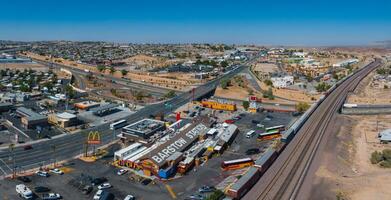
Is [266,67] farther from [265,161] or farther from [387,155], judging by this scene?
[265,161]

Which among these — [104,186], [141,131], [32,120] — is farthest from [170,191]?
[32,120]

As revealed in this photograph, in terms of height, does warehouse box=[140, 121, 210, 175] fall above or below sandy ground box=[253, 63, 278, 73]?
below

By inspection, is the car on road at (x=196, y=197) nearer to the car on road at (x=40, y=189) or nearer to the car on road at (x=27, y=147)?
the car on road at (x=40, y=189)

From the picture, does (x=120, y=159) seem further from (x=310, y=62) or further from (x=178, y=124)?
(x=310, y=62)

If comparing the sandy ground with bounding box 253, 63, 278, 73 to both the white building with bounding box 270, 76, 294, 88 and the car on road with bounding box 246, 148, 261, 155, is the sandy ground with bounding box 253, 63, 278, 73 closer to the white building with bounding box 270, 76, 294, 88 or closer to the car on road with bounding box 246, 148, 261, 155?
the white building with bounding box 270, 76, 294, 88

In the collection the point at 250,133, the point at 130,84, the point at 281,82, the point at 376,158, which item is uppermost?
the point at 281,82

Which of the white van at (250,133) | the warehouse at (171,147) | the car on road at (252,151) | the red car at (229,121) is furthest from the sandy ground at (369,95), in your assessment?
the warehouse at (171,147)

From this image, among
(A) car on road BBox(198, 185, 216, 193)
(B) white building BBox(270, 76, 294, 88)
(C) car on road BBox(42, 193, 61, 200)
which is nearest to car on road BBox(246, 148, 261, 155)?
(A) car on road BBox(198, 185, 216, 193)
